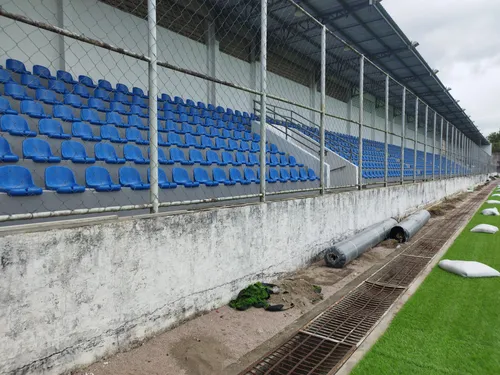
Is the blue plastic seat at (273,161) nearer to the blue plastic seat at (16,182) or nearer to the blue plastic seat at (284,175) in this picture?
the blue plastic seat at (284,175)

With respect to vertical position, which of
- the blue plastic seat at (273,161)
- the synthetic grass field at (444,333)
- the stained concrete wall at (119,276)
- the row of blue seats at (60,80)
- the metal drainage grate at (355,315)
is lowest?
the metal drainage grate at (355,315)

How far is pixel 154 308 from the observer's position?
3.12m

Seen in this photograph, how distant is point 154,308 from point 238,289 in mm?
1256

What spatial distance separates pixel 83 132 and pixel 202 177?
6.34 ft

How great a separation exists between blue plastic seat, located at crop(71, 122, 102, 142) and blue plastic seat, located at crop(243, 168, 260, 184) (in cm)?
252

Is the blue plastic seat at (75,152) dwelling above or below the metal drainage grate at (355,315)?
above

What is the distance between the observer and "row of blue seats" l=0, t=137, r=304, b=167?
169 inches

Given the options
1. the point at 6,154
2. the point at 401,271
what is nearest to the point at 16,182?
the point at 6,154

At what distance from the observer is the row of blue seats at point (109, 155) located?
14.1 ft

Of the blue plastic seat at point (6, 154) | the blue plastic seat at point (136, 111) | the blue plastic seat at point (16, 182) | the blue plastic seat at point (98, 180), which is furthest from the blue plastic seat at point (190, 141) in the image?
the blue plastic seat at point (16, 182)

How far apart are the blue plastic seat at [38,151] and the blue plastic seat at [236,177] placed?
2.74m

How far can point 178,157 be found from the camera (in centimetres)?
610

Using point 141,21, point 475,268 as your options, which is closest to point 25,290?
point 475,268

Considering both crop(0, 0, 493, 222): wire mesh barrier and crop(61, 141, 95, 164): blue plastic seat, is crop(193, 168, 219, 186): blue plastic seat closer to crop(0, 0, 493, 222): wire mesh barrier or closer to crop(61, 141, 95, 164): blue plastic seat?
crop(0, 0, 493, 222): wire mesh barrier
